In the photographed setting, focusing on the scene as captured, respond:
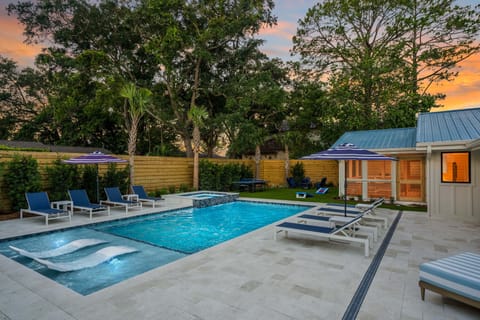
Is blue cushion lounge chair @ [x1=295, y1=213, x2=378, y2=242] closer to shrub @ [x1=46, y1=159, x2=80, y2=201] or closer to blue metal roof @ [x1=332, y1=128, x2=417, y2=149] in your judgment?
blue metal roof @ [x1=332, y1=128, x2=417, y2=149]

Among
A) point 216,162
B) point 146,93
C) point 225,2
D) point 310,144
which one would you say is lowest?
point 216,162

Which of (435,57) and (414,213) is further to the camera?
(435,57)

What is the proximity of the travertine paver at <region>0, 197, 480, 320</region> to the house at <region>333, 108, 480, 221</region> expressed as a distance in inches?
165

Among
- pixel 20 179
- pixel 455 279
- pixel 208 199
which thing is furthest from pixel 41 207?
pixel 455 279

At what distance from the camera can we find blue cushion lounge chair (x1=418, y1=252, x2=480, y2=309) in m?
2.86

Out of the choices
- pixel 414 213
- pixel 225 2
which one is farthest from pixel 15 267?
pixel 225 2

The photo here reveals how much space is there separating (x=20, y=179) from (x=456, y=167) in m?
14.6

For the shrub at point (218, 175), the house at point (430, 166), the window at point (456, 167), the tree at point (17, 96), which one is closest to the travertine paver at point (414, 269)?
the house at point (430, 166)

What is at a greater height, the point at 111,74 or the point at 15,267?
the point at 111,74

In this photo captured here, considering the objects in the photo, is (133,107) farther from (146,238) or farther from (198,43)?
(198,43)

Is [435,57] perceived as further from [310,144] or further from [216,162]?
[216,162]

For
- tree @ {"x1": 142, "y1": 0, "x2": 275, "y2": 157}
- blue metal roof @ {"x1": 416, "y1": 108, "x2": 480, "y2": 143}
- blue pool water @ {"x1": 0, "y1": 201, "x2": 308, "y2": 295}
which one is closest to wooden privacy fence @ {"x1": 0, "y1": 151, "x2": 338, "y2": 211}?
blue pool water @ {"x1": 0, "y1": 201, "x2": 308, "y2": 295}

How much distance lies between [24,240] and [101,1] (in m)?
18.6

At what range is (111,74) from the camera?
18.5 metres
